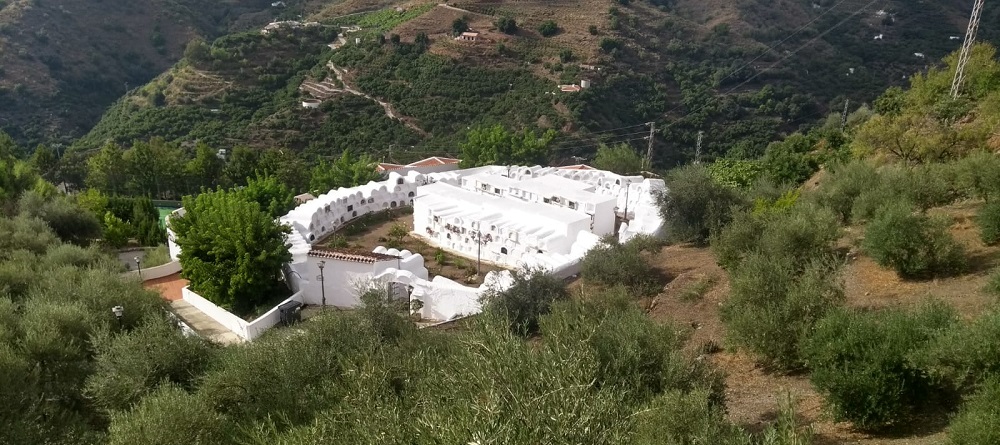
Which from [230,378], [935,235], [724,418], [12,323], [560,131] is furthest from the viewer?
[560,131]

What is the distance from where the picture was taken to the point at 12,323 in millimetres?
11070

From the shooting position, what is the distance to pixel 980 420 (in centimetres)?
541

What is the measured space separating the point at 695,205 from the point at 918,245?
8123 millimetres

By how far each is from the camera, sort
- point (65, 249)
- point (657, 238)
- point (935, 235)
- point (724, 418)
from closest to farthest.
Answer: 1. point (724, 418)
2. point (935, 235)
3. point (65, 249)
4. point (657, 238)

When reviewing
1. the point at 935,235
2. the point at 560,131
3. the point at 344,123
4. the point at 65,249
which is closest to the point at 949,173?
the point at 935,235

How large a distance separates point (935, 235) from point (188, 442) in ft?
38.6

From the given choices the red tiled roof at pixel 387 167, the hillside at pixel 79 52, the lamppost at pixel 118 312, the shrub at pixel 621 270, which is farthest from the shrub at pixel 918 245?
the hillside at pixel 79 52

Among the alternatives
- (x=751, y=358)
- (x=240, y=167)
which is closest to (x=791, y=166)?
(x=751, y=358)

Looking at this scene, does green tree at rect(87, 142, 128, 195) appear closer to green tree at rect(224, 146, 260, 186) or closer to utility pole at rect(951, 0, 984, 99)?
green tree at rect(224, 146, 260, 186)

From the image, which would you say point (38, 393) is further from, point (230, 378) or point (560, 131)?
point (560, 131)

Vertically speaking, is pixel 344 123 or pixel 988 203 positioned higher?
pixel 988 203

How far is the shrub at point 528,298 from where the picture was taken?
13.6 meters

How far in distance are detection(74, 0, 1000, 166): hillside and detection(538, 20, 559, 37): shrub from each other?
0.51 m

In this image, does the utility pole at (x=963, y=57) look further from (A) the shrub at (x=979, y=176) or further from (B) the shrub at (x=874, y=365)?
(B) the shrub at (x=874, y=365)
